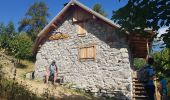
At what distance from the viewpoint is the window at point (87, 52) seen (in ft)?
62.1

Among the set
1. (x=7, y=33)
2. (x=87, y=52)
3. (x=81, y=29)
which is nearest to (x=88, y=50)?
(x=87, y=52)

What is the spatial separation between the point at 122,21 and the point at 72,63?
1342cm

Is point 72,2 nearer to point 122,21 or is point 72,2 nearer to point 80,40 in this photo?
point 80,40

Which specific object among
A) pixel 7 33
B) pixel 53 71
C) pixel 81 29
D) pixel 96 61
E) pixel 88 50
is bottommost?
pixel 53 71

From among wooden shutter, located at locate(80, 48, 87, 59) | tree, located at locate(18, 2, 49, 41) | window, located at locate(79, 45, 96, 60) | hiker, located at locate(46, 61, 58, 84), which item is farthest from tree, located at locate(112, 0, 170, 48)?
tree, located at locate(18, 2, 49, 41)

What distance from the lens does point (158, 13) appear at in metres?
6.00

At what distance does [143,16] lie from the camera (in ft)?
20.1

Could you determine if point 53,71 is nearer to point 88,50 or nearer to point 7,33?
point 88,50

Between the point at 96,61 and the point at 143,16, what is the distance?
12.6 meters

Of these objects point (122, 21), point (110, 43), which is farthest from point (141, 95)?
point (122, 21)

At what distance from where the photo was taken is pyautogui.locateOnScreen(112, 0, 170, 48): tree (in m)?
5.98

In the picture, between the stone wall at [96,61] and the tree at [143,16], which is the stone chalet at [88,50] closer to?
the stone wall at [96,61]

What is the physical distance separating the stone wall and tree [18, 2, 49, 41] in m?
23.8

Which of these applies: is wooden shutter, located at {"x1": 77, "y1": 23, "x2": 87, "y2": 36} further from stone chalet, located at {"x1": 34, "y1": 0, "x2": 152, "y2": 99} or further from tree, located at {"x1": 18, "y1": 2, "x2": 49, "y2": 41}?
tree, located at {"x1": 18, "y1": 2, "x2": 49, "y2": 41}
